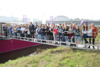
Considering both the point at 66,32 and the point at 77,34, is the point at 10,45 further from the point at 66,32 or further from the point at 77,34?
the point at 77,34

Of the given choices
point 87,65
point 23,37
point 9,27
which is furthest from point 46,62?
point 9,27

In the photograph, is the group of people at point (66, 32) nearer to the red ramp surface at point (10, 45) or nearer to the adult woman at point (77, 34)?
the adult woman at point (77, 34)

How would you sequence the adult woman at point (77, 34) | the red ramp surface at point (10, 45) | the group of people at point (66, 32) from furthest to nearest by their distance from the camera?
the red ramp surface at point (10, 45), the adult woman at point (77, 34), the group of people at point (66, 32)

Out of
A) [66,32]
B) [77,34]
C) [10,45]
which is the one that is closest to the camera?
[77,34]

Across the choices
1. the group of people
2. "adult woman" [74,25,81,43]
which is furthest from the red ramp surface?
"adult woman" [74,25,81,43]

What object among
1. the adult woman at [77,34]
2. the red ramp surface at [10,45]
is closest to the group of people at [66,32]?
the adult woman at [77,34]

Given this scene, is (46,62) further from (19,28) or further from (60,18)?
(60,18)

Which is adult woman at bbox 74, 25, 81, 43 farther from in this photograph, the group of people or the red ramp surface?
the red ramp surface

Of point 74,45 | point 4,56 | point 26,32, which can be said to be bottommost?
point 4,56

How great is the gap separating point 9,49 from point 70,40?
11011 millimetres

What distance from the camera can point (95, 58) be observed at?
6.83 metres

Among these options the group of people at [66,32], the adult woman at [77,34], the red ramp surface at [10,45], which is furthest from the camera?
the red ramp surface at [10,45]

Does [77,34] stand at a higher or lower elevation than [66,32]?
lower

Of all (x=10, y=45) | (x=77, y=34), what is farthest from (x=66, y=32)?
(x=10, y=45)
